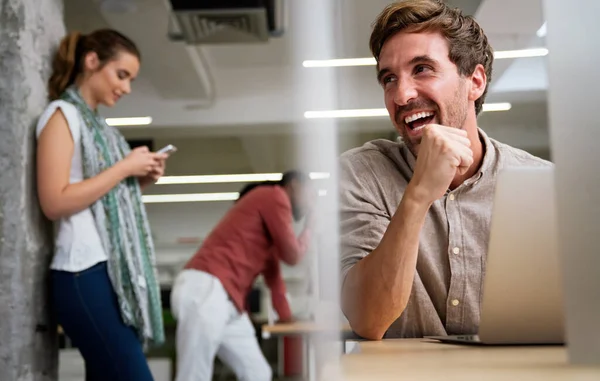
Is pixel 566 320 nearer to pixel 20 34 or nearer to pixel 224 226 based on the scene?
pixel 20 34

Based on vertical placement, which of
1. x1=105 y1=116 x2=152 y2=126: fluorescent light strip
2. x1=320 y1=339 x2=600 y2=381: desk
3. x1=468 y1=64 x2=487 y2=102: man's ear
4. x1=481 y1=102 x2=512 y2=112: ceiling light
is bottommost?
x1=320 y1=339 x2=600 y2=381: desk

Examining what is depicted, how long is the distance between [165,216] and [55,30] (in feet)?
7.21

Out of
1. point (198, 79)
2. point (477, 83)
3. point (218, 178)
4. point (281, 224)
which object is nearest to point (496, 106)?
point (477, 83)

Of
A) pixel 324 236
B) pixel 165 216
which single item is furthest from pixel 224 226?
pixel 165 216

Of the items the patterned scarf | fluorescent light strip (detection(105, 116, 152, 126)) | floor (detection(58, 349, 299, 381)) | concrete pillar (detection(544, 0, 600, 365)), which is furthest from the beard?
fluorescent light strip (detection(105, 116, 152, 126))

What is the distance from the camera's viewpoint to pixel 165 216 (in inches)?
141

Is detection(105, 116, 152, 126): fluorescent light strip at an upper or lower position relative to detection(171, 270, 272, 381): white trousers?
upper

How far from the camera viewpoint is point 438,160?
0.49 metres

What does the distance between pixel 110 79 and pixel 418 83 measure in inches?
36.5

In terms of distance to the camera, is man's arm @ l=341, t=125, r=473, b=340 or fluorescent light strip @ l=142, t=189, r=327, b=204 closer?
man's arm @ l=341, t=125, r=473, b=340

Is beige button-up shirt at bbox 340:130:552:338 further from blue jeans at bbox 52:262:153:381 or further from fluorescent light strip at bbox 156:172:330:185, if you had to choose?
fluorescent light strip at bbox 156:172:330:185

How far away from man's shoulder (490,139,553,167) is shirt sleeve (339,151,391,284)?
110 millimetres

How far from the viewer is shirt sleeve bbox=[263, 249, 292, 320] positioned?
6.28 feet

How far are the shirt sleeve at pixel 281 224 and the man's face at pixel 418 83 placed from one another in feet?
3.86
